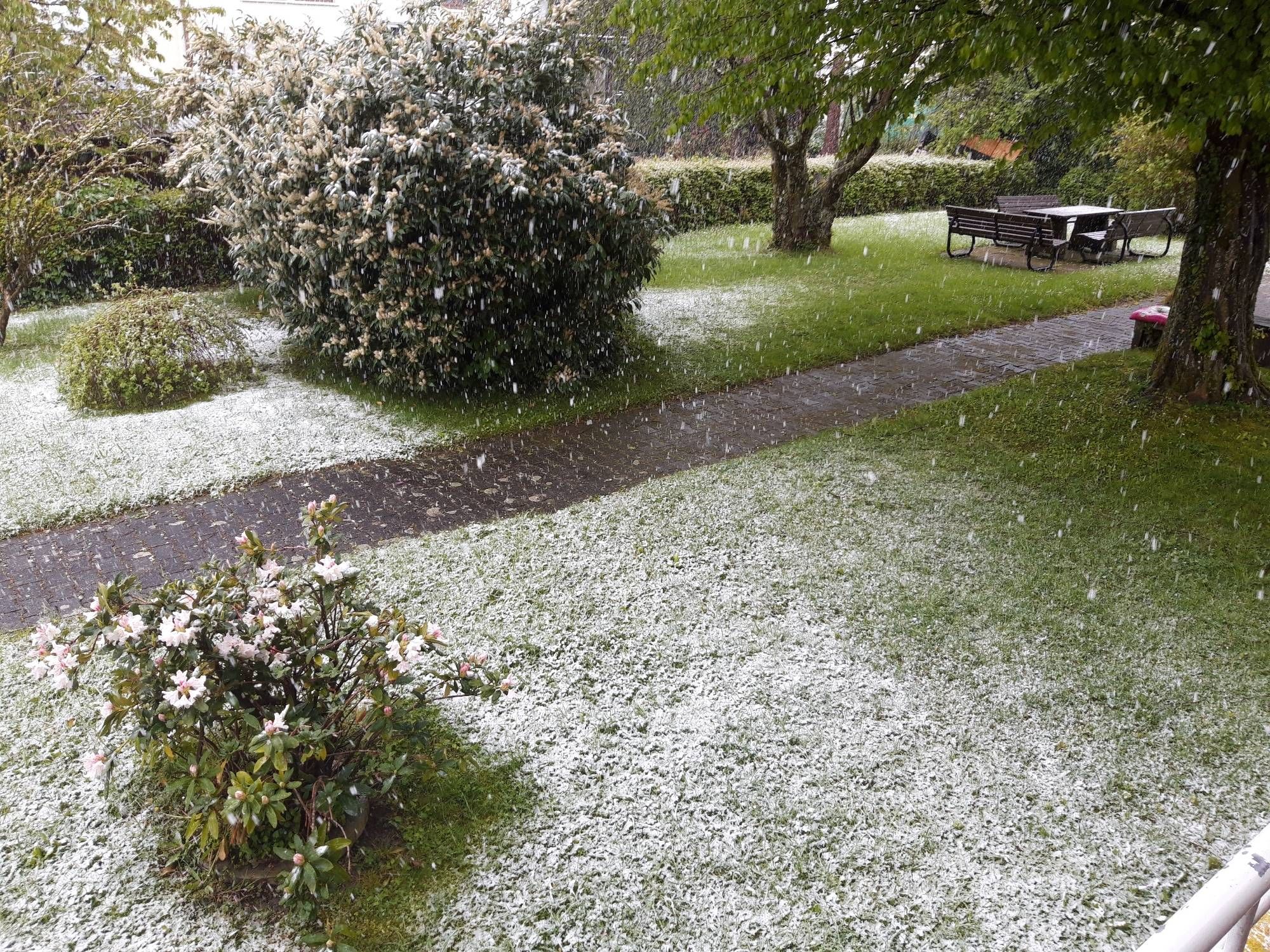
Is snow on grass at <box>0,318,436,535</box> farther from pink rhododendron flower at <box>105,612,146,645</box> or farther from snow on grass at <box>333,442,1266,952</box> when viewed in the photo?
pink rhododendron flower at <box>105,612,146,645</box>

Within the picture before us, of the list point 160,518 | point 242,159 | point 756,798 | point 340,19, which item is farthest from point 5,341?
point 756,798

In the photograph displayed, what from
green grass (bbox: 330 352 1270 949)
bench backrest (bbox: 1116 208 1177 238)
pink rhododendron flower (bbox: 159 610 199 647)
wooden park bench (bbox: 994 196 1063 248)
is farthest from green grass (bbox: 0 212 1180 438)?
pink rhododendron flower (bbox: 159 610 199 647)

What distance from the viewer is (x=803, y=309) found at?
1132 centimetres

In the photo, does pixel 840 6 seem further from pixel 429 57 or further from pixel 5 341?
pixel 5 341

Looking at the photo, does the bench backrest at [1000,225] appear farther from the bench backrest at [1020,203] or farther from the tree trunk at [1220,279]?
the tree trunk at [1220,279]

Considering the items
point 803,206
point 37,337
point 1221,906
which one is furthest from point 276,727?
point 803,206

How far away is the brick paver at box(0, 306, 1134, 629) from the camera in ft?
16.5

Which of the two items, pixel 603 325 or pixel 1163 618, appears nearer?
pixel 1163 618

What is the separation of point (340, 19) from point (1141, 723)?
8543mm

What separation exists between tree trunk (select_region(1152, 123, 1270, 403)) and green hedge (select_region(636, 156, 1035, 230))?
31.2ft

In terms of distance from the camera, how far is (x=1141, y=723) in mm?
3713

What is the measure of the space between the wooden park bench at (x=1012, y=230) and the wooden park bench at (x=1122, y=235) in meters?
0.49

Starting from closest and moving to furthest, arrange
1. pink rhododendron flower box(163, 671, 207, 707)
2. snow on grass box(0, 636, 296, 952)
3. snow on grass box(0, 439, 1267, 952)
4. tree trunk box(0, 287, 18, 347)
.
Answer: pink rhododendron flower box(163, 671, 207, 707) → snow on grass box(0, 636, 296, 952) → snow on grass box(0, 439, 1267, 952) → tree trunk box(0, 287, 18, 347)

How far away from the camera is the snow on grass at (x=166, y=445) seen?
19.2 feet
